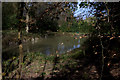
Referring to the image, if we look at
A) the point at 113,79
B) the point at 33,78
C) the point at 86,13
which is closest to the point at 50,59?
the point at 33,78

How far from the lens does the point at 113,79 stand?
10.9 feet

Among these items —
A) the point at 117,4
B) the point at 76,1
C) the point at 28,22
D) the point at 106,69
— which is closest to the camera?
the point at 28,22

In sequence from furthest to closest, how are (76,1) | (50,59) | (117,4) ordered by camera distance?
1. (50,59)
2. (117,4)
3. (76,1)

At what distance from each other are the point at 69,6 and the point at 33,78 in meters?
2.89

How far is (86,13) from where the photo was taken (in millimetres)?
2475

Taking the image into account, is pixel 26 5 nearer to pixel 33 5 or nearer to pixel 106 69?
pixel 33 5

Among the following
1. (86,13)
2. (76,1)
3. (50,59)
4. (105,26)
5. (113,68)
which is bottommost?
(50,59)

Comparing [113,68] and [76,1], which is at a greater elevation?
[76,1]

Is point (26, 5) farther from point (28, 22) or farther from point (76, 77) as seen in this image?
point (76, 77)

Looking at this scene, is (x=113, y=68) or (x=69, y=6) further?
(x=113, y=68)

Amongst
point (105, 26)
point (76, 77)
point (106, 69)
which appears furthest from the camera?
point (106, 69)

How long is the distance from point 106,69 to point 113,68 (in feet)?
0.85

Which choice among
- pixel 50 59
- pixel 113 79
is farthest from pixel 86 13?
pixel 50 59

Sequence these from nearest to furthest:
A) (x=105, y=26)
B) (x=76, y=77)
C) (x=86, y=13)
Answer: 1. (x=86, y=13)
2. (x=105, y=26)
3. (x=76, y=77)
